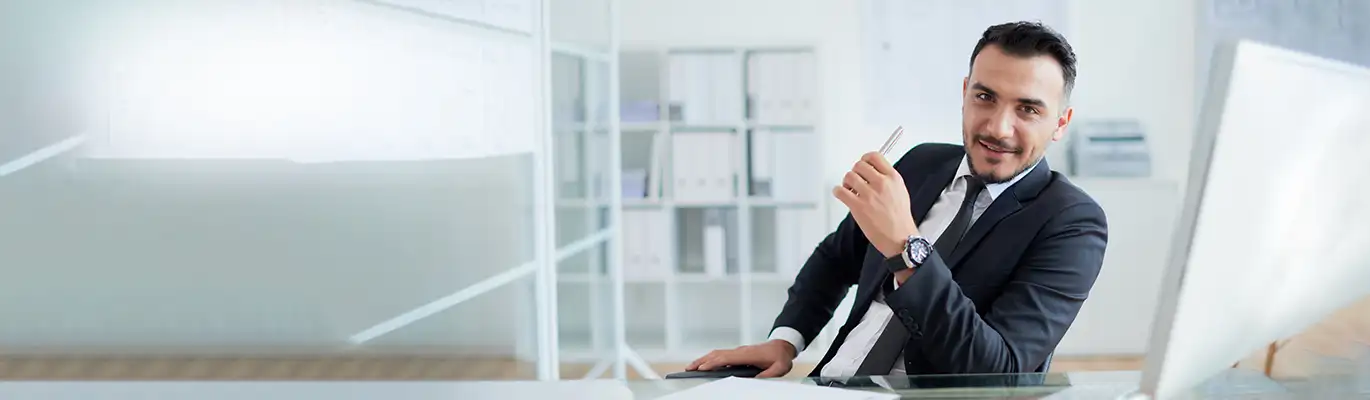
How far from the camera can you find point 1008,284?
4.18 feet

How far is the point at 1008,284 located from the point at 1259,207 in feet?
2.16

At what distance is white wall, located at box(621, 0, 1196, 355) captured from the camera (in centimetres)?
383

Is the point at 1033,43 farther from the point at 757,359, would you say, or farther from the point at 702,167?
the point at 702,167

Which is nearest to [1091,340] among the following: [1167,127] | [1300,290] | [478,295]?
[1167,127]

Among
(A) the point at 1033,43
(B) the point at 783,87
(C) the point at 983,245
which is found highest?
(B) the point at 783,87

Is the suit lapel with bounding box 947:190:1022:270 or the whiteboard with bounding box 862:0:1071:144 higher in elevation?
the whiteboard with bounding box 862:0:1071:144

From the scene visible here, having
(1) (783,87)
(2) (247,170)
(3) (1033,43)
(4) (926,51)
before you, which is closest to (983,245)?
(3) (1033,43)

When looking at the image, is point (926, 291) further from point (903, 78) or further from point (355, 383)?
point (903, 78)

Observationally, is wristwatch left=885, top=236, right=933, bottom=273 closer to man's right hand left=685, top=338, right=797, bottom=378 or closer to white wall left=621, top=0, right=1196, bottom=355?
man's right hand left=685, top=338, right=797, bottom=378

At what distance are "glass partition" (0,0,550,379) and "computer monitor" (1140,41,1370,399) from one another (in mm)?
2171

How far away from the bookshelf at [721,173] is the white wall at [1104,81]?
102 millimetres

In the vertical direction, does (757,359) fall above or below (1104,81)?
below

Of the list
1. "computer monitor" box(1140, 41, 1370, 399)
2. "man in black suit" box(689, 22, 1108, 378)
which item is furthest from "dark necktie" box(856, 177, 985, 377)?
"computer monitor" box(1140, 41, 1370, 399)

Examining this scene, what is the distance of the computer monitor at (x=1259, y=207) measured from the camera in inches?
22.9
